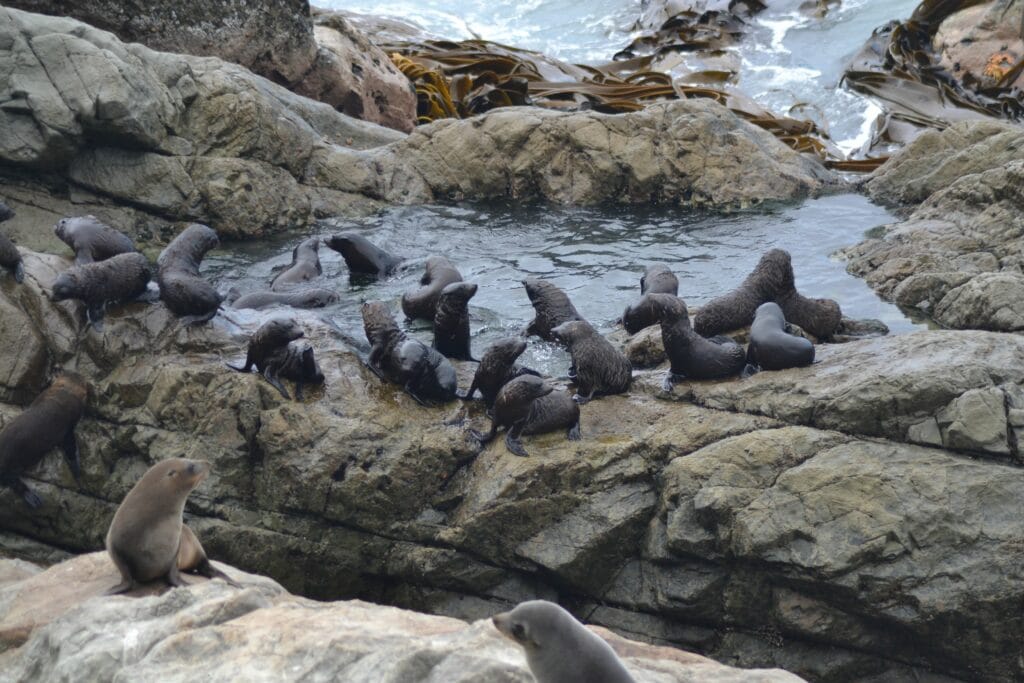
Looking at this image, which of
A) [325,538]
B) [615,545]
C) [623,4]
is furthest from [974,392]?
[623,4]

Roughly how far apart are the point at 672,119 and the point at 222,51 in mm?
6410

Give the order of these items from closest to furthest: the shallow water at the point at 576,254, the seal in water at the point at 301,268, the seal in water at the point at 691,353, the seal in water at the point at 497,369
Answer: the seal in water at the point at 497,369 → the seal in water at the point at 691,353 → the shallow water at the point at 576,254 → the seal in water at the point at 301,268

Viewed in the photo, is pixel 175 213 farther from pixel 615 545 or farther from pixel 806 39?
pixel 806 39

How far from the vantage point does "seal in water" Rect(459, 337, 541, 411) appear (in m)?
7.38

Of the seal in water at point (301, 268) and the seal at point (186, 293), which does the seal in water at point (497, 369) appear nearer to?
the seal at point (186, 293)

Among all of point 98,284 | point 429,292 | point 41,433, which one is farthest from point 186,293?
point 429,292

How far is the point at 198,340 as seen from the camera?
307 inches

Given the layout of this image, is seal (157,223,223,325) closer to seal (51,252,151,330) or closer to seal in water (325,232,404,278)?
seal (51,252,151,330)

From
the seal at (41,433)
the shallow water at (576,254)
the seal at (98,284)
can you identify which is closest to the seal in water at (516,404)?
the shallow water at (576,254)

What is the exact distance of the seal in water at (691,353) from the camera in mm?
7484

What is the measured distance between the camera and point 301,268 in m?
10.6

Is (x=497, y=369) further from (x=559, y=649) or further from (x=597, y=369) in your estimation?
(x=559, y=649)

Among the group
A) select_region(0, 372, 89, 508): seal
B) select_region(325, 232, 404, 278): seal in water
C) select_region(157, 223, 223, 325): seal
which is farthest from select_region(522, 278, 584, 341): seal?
select_region(0, 372, 89, 508): seal

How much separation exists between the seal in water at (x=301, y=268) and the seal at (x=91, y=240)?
5.08 ft
